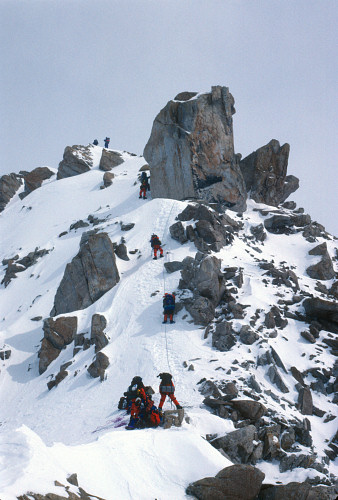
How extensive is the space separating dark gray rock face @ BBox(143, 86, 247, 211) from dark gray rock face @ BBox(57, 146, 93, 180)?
796 inches

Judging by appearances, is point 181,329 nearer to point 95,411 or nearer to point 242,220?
point 95,411

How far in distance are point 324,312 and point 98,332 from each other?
38.4ft

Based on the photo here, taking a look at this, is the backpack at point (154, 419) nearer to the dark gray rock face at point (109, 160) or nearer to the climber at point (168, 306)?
the climber at point (168, 306)

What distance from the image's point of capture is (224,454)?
36.2 ft

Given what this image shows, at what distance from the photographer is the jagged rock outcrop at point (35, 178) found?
56156 millimetres

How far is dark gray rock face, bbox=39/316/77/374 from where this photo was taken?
21.9 m

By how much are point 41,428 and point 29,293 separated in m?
14.5

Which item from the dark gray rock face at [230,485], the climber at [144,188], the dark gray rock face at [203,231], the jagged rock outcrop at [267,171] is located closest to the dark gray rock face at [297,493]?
the dark gray rock face at [230,485]

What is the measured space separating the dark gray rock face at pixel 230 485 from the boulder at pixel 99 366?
374 inches

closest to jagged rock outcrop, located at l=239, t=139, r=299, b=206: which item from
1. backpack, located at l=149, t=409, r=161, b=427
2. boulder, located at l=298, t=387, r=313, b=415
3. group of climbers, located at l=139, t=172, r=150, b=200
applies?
group of climbers, located at l=139, t=172, r=150, b=200

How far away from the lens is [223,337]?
18.2 metres

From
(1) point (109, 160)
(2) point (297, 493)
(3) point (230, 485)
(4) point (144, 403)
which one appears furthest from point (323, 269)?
(1) point (109, 160)

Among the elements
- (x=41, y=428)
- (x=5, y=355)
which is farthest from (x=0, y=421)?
(x=5, y=355)

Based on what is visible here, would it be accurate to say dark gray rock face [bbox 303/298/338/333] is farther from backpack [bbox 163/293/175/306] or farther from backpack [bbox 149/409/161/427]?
backpack [bbox 149/409/161/427]
